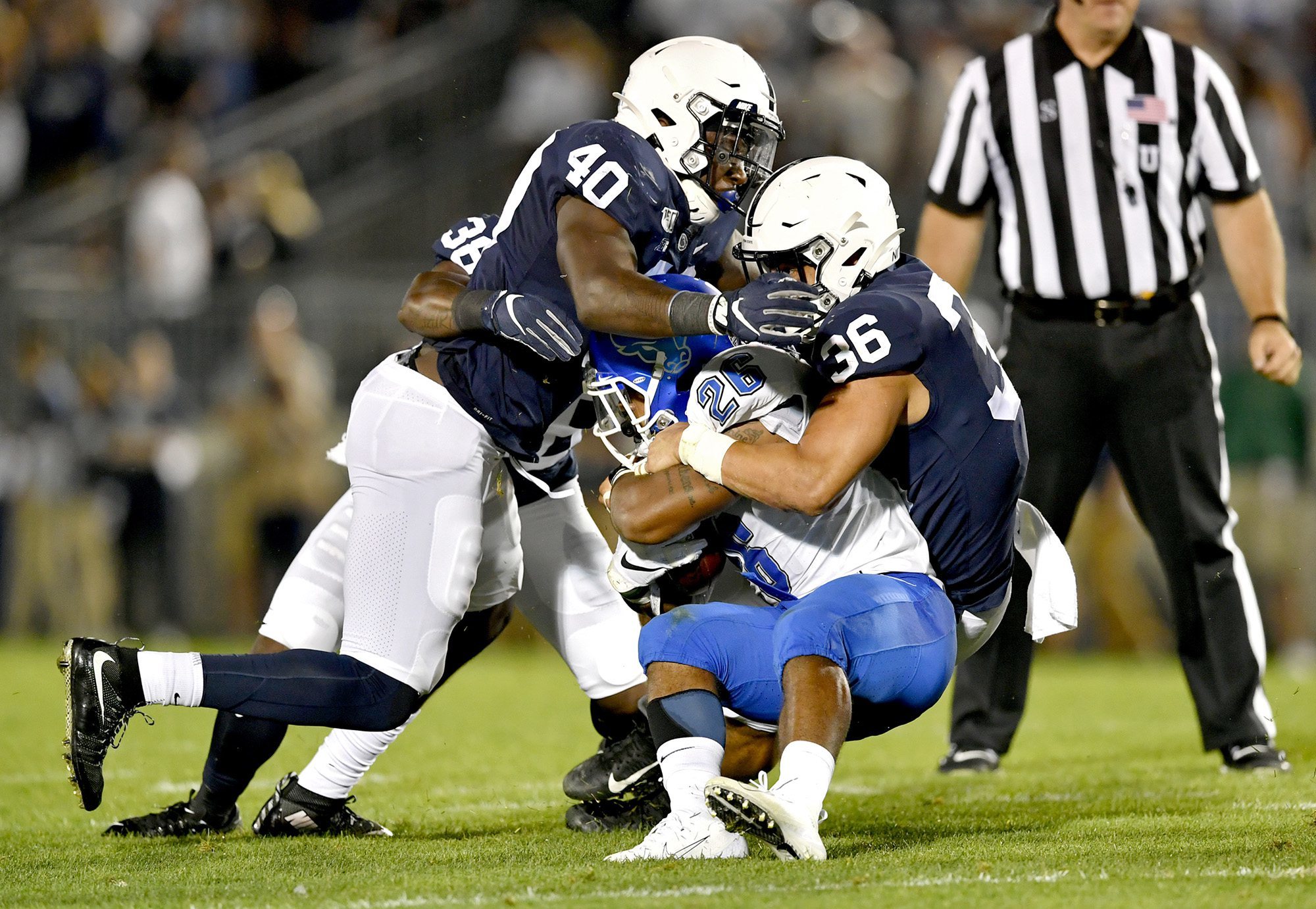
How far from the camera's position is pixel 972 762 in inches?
195

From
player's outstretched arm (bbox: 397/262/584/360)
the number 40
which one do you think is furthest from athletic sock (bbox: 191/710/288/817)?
the number 40

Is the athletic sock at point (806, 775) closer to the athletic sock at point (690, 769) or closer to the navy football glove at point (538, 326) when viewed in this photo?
the athletic sock at point (690, 769)

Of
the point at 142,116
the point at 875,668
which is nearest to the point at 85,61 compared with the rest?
the point at 142,116

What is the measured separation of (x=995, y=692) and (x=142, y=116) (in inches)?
330

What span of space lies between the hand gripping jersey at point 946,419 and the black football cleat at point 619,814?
0.92 meters

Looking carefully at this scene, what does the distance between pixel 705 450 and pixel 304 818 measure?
52.9 inches

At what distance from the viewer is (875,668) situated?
3346 mm

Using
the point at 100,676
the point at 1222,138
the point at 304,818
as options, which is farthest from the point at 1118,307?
the point at 100,676

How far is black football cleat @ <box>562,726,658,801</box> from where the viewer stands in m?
4.00

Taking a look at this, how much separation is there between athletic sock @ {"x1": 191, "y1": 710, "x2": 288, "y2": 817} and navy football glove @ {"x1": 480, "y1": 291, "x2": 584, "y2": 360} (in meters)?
1.03

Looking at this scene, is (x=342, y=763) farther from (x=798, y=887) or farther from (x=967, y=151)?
(x=967, y=151)

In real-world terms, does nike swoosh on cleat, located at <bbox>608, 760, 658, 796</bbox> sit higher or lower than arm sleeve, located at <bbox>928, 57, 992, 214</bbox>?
lower

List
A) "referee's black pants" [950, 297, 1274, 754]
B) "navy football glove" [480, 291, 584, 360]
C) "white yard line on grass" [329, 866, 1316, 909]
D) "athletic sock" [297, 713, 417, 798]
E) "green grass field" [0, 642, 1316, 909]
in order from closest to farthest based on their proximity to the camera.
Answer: "white yard line on grass" [329, 866, 1316, 909], "green grass field" [0, 642, 1316, 909], "navy football glove" [480, 291, 584, 360], "athletic sock" [297, 713, 417, 798], "referee's black pants" [950, 297, 1274, 754]

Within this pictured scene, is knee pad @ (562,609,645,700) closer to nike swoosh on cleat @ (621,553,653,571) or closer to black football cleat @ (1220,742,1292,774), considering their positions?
nike swoosh on cleat @ (621,553,653,571)
